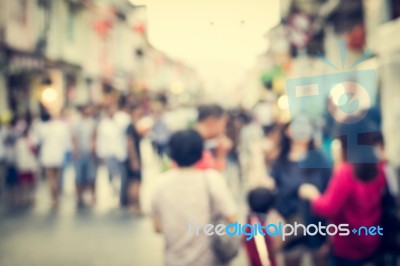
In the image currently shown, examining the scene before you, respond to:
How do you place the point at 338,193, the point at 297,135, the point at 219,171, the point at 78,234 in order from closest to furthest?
the point at 338,193
the point at 297,135
the point at 219,171
the point at 78,234

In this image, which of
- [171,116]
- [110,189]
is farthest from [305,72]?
[110,189]

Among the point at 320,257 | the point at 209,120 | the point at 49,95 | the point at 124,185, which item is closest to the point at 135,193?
the point at 124,185

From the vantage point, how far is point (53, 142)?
397cm

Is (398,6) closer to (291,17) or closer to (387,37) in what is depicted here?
(387,37)

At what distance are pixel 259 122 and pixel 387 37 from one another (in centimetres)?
108

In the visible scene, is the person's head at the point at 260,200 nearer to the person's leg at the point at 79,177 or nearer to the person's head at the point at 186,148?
the person's head at the point at 186,148

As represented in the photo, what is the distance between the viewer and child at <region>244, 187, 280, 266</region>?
2201 millimetres

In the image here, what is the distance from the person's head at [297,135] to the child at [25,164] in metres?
2.13

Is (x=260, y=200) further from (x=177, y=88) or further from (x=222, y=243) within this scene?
(x=177, y=88)

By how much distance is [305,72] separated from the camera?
2.94 m

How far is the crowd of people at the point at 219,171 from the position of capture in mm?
1982

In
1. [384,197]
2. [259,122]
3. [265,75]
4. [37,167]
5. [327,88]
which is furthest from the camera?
[37,167]

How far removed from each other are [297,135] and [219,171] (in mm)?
562

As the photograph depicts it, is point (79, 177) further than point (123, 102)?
Yes
